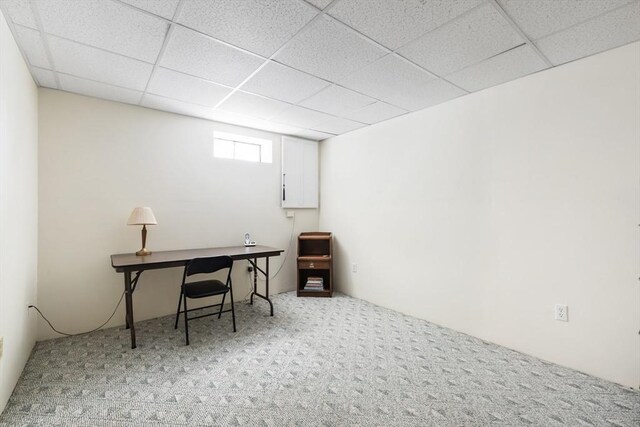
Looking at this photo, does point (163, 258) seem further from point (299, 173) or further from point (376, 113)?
point (376, 113)

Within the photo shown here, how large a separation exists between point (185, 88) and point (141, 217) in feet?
4.48

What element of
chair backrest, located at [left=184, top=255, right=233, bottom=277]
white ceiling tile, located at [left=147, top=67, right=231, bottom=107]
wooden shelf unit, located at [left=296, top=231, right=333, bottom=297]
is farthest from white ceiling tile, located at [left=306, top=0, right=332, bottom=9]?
wooden shelf unit, located at [left=296, top=231, right=333, bottom=297]

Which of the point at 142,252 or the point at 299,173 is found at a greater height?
the point at 299,173

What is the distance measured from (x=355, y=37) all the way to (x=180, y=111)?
7.76ft

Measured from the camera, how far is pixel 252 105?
316 centimetres

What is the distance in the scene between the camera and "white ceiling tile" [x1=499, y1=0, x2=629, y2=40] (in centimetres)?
161

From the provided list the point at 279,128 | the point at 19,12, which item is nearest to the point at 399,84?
the point at 279,128

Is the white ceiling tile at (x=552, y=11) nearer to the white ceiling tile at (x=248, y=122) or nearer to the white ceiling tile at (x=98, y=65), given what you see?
the white ceiling tile at (x=98, y=65)

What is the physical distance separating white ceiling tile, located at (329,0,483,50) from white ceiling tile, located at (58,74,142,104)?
228 cm

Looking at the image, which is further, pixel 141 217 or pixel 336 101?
pixel 336 101

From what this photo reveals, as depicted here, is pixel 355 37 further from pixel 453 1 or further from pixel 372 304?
pixel 372 304

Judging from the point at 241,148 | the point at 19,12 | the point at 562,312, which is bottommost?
the point at 562,312

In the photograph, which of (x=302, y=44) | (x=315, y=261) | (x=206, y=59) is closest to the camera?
(x=302, y=44)

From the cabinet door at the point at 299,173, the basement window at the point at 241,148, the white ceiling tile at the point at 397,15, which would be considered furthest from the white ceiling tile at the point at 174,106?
the white ceiling tile at the point at 397,15
